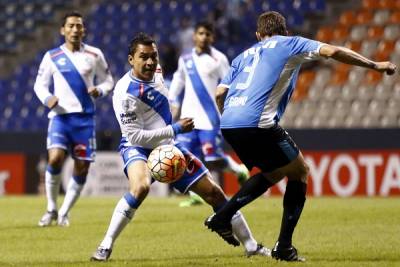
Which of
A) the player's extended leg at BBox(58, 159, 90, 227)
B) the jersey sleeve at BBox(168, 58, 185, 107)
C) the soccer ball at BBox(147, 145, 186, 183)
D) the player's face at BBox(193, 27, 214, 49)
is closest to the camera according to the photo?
the soccer ball at BBox(147, 145, 186, 183)

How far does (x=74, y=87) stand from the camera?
12.1 m

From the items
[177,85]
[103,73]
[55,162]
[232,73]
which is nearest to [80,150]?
[55,162]

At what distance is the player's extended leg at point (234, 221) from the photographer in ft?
27.4

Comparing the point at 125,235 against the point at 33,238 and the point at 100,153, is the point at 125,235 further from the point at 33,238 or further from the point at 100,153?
the point at 100,153

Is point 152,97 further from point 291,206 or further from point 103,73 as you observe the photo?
point 103,73

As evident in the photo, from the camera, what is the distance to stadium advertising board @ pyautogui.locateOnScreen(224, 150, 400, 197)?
56.4ft

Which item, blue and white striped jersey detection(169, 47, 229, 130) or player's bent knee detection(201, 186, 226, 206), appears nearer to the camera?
player's bent knee detection(201, 186, 226, 206)

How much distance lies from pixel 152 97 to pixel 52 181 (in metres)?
3.96

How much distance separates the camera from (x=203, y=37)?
45.0 feet

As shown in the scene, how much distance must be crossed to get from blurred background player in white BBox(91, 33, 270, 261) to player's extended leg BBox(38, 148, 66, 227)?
3464mm

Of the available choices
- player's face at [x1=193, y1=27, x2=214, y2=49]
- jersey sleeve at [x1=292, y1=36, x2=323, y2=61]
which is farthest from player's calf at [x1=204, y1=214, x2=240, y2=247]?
player's face at [x1=193, y1=27, x2=214, y2=49]

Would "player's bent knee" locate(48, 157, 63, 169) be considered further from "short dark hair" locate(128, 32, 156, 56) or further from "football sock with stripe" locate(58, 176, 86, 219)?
"short dark hair" locate(128, 32, 156, 56)

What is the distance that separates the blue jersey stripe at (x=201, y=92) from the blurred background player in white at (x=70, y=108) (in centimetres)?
213

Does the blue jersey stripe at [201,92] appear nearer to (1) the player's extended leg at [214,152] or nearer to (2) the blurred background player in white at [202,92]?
(2) the blurred background player in white at [202,92]
